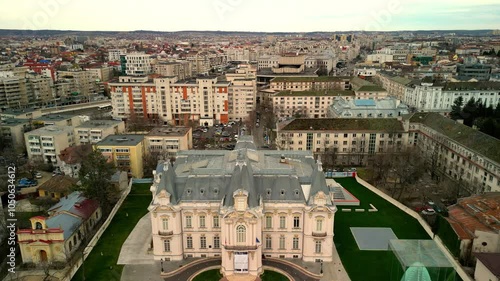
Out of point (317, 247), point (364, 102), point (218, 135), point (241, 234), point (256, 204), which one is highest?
point (364, 102)

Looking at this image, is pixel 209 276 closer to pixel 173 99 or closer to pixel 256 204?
pixel 256 204

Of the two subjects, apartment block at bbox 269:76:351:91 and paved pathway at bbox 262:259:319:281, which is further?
apartment block at bbox 269:76:351:91

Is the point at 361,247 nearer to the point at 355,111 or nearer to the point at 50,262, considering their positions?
the point at 50,262

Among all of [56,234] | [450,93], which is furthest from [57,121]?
[450,93]

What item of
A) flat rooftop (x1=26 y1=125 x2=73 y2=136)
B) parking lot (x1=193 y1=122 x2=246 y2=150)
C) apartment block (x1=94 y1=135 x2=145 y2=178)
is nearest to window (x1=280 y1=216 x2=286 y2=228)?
apartment block (x1=94 y1=135 x2=145 y2=178)

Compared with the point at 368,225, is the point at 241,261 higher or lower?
higher

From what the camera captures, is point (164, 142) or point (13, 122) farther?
point (13, 122)

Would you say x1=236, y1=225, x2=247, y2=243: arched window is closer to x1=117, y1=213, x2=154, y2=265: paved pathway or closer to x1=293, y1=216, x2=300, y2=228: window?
x1=293, y1=216, x2=300, y2=228: window
